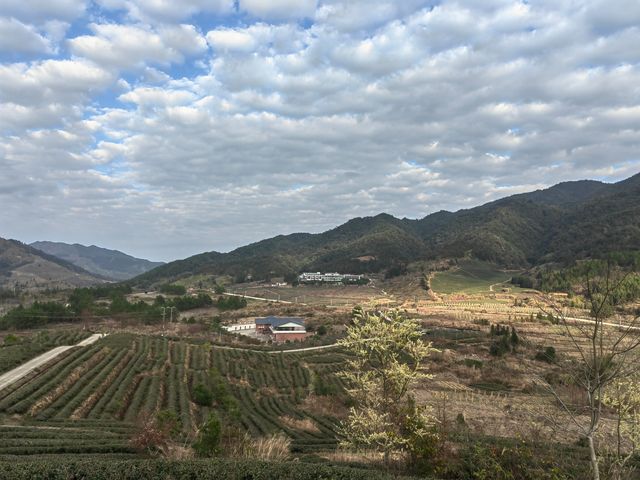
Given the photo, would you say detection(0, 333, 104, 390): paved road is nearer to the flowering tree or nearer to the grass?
the flowering tree

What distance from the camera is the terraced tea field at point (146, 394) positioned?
2148cm

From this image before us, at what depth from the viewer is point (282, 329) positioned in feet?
306

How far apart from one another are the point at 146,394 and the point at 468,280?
163m

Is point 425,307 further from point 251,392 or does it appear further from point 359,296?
point 251,392

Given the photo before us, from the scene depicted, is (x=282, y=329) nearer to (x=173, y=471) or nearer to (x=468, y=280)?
(x=173, y=471)

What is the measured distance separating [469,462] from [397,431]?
3.09m

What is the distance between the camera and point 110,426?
24.6 m

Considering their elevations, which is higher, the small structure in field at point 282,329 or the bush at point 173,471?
the bush at point 173,471

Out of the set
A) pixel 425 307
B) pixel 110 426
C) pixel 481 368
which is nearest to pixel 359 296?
pixel 425 307

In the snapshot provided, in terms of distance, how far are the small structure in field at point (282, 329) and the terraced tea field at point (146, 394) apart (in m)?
24.5

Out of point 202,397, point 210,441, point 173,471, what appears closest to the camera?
point 173,471

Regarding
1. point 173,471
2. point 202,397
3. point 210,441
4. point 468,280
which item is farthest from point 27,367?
point 468,280

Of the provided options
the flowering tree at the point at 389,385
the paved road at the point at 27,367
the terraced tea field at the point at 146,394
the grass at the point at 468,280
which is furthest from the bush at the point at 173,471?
the grass at the point at 468,280

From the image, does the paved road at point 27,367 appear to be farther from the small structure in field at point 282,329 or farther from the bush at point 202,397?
the small structure in field at point 282,329
